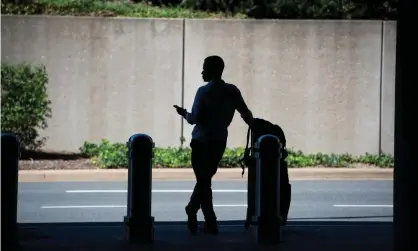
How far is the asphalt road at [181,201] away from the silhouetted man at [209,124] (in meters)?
2.74

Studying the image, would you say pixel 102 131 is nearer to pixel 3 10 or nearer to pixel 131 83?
pixel 131 83

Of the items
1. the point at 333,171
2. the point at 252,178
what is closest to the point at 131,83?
the point at 333,171

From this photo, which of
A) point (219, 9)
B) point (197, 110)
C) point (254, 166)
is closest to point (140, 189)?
point (197, 110)

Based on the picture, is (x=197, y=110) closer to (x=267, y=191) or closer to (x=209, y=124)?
(x=209, y=124)

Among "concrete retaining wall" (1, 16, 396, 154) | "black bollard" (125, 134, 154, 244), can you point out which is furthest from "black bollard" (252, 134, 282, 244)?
"concrete retaining wall" (1, 16, 396, 154)

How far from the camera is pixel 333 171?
16.5m

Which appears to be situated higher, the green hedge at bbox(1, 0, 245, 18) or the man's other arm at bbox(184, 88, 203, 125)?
the green hedge at bbox(1, 0, 245, 18)

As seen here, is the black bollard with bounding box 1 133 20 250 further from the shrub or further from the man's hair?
the shrub

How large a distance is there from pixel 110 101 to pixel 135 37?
56.1 inches

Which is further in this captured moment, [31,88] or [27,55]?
[27,55]

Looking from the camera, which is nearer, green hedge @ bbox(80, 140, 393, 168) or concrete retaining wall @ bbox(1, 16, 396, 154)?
green hedge @ bbox(80, 140, 393, 168)

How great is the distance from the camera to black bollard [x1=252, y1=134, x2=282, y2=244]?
7820 millimetres

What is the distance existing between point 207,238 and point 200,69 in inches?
416

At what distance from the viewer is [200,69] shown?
61.4 ft
